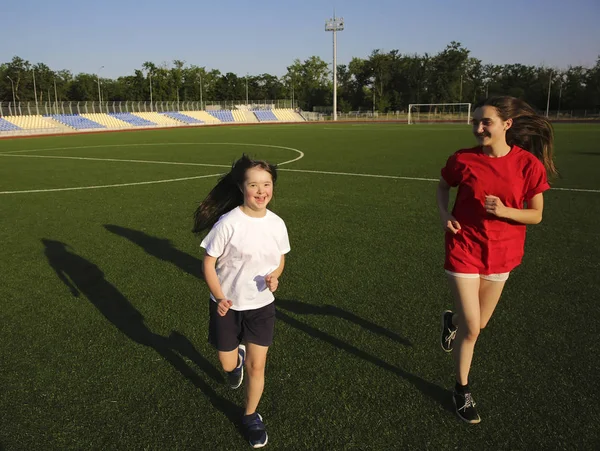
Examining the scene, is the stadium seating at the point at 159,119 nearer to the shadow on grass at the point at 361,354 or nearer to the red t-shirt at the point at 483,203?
the shadow on grass at the point at 361,354

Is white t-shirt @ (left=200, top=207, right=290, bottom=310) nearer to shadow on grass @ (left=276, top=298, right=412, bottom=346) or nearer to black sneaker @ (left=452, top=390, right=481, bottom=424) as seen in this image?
black sneaker @ (left=452, top=390, right=481, bottom=424)

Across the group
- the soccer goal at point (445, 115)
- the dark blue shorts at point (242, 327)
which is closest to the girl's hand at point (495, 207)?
the dark blue shorts at point (242, 327)

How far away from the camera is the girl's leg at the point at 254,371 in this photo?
2.90 m

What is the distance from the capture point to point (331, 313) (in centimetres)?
473

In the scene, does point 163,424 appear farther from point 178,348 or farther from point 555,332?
point 555,332

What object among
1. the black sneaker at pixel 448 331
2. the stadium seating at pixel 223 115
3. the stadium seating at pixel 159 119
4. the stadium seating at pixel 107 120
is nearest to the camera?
the black sneaker at pixel 448 331

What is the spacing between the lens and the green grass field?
3062mm

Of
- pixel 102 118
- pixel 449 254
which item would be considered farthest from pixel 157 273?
pixel 102 118

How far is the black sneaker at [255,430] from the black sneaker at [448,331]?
1.64 metres

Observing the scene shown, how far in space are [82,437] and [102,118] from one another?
5811cm

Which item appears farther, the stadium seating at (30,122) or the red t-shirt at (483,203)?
the stadium seating at (30,122)

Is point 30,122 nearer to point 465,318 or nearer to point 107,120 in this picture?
point 107,120

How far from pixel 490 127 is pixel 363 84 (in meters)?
107

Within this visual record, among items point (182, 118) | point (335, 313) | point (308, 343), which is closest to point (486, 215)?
point (308, 343)
